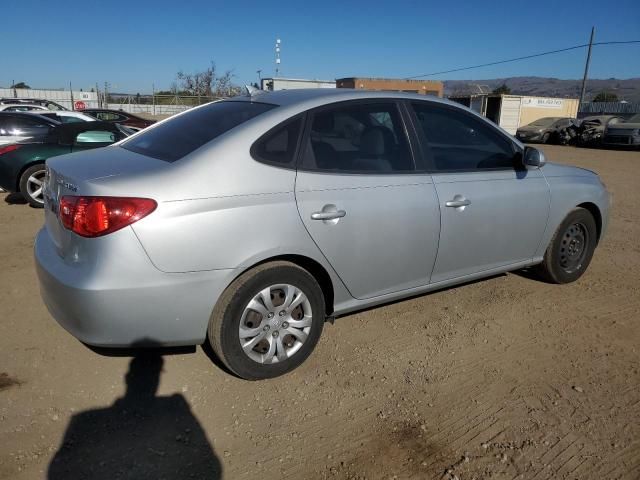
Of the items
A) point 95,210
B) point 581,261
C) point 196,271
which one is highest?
point 95,210

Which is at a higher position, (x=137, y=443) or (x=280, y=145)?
(x=280, y=145)

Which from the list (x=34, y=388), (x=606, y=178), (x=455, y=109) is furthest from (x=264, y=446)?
(x=606, y=178)

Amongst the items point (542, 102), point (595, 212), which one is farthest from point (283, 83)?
point (595, 212)

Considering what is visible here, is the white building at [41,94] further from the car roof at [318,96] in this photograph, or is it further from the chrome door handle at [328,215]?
the chrome door handle at [328,215]

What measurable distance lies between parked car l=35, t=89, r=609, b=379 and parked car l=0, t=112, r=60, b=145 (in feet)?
19.4

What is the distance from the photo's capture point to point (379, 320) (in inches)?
147

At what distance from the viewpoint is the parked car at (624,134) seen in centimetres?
2109

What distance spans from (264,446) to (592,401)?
184 cm

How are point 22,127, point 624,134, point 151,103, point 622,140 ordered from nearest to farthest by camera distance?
point 22,127
point 624,134
point 622,140
point 151,103

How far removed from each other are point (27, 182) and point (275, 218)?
598 cm

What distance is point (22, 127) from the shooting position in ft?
26.8

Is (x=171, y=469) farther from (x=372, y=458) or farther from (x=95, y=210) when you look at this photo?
(x=95, y=210)

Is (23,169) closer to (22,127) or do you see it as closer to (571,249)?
(22,127)

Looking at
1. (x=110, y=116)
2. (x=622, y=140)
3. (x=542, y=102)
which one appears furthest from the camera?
(x=542, y=102)
